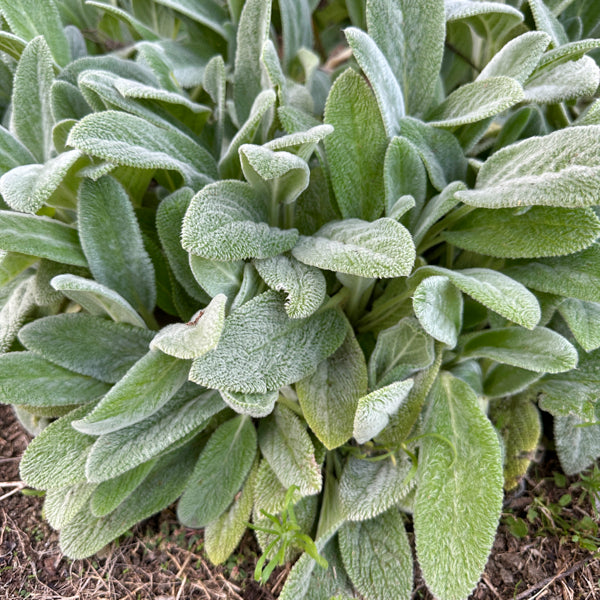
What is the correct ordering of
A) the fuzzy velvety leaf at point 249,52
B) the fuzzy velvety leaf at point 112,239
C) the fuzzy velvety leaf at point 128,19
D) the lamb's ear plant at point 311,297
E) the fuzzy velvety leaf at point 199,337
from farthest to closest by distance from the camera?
the fuzzy velvety leaf at point 128,19
the fuzzy velvety leaf at point 249,52
the fuzzy velvety leaf at point 112,239
the lamb's ear plant at point 311,297
the fuzzy velvety leaf at point 199,337

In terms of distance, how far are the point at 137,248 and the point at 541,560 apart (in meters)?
0.90

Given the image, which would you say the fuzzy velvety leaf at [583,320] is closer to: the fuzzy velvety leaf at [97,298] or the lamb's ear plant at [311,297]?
the lamb's ear plant at [311,297]

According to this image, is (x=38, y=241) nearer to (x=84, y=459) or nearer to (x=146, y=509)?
(x=84, y=459)

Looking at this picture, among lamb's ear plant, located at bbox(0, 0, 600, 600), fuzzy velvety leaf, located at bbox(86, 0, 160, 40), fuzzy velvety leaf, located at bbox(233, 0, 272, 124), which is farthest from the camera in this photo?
fuzzy velvety leaf, located at bbox(86, 0, 160, 40)

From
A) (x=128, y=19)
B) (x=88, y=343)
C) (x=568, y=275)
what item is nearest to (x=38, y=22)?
Result: (x=128, y=19)

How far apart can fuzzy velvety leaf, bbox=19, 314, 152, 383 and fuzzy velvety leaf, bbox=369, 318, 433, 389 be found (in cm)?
40

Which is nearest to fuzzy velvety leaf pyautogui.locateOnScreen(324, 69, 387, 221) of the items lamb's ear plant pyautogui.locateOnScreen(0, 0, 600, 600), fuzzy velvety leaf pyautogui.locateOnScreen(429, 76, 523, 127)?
lamb's ear plant pyautogui.locateOnScreen(0, 0, 600, 600)

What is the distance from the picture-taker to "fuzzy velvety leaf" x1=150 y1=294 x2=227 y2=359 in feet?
2.37

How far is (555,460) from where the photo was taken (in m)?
1.16

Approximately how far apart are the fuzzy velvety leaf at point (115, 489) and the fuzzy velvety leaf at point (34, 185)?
17.6 inches

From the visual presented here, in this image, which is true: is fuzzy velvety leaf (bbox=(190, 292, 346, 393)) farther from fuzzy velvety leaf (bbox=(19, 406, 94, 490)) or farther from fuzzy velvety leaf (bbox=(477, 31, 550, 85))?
fuzzy velvety leaf (bbox=(477, 31, 550, 85))

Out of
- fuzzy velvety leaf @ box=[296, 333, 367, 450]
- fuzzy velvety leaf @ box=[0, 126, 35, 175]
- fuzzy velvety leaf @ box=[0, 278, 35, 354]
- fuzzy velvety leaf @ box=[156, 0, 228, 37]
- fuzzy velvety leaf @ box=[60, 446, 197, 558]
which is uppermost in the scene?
fuzzy velvety leaf @ box=[156, 0, 228, 37]

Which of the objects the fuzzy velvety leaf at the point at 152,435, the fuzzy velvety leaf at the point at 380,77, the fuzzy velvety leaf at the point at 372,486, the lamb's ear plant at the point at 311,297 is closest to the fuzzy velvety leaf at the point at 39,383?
the lamb's ear plant at the point at 311,297

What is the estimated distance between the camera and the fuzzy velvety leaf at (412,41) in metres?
1.01
